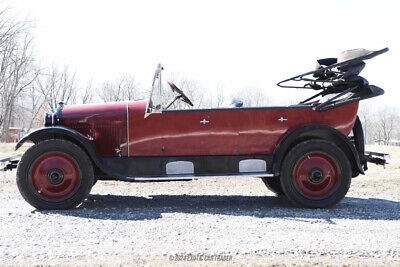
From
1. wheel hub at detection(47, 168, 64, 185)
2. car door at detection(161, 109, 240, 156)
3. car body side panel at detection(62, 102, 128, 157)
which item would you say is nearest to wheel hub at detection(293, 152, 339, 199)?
car door at detection(161, 109, 240, 156)

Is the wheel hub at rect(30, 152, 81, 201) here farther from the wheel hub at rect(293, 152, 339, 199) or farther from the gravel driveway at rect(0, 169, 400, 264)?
the wheel hub at rect(293, 152, 339, 199)

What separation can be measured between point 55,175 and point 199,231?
257cm

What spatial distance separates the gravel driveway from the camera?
11.6 feet

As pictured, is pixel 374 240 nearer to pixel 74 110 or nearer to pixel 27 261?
pixel 27 261

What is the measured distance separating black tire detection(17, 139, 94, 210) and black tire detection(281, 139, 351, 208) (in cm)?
299

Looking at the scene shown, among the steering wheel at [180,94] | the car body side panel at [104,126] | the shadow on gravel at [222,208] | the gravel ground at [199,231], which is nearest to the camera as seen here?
the gravel ground at [199,231]

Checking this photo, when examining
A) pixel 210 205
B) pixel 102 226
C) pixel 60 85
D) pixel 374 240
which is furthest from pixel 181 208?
pixel 60 85

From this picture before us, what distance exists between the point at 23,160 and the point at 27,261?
2.70 meters

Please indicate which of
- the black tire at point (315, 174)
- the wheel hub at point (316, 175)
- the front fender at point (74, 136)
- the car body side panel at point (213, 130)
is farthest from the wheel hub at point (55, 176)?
the wheel hub at point (316, 175)

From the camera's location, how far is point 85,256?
3.42 m

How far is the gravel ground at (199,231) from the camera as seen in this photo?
3.45 meters

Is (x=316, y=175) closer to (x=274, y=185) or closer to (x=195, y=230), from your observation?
(x=274, y=185)

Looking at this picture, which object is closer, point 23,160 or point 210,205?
point 23,160

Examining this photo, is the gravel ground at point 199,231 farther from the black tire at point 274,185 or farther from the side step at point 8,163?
the side step at point 8,163
